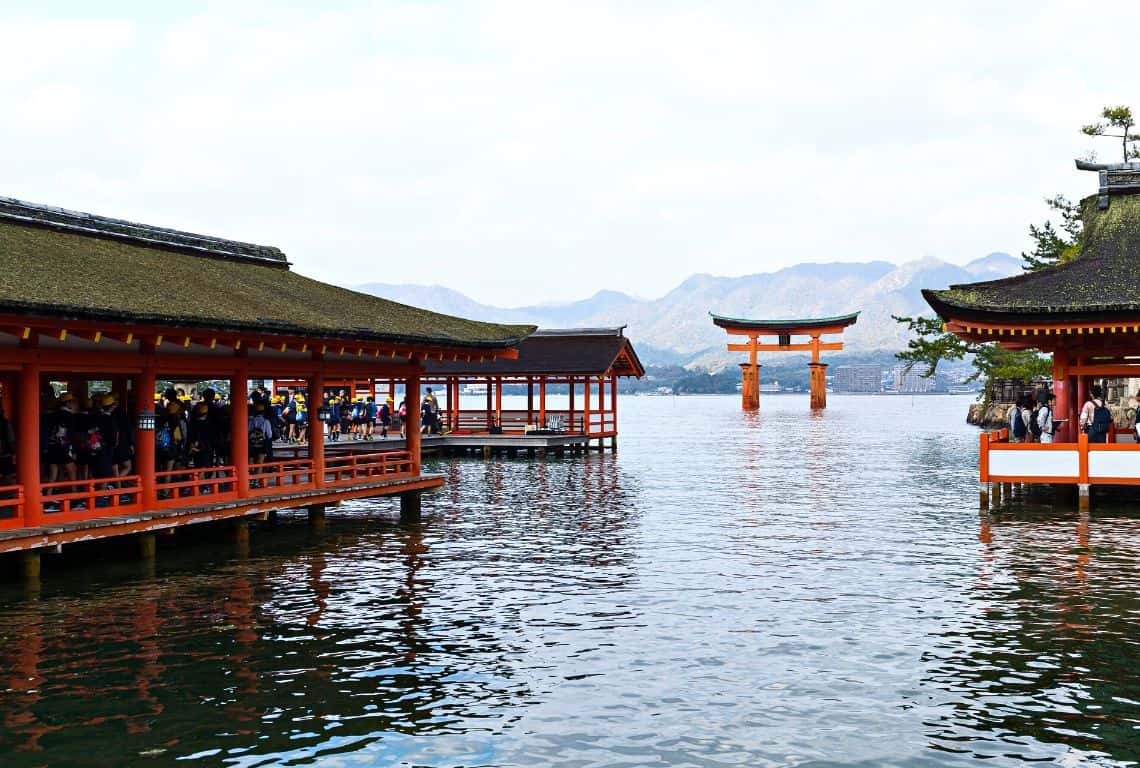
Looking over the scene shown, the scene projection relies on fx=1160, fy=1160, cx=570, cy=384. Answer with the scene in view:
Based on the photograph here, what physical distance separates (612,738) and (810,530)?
1595 centimetres

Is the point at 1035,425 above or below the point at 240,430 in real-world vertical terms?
below

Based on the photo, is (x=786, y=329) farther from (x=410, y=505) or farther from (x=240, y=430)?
(x=240, y=430)

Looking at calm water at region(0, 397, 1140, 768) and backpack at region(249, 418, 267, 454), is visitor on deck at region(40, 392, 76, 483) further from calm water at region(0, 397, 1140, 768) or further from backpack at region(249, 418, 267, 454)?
backpack at region(249, 418, 267, 454)

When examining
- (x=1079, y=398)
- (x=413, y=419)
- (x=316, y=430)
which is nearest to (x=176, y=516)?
(x=316, y=430)

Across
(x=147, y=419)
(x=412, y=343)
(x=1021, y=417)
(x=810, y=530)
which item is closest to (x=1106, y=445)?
(x=1021, y=417)

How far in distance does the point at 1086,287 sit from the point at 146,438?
21.3 meters

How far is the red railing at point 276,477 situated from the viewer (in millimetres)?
23484

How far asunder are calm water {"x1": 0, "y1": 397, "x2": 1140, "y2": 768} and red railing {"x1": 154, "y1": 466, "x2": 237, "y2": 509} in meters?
1.10

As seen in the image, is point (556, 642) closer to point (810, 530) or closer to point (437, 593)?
point (437, 593)

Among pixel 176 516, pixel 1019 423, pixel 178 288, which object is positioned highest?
pixel 178 288

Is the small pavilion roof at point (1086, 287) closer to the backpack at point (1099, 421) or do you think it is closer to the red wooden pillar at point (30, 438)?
the backpack at point (1099, 421)

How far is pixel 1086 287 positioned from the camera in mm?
27625

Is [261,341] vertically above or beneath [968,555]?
above

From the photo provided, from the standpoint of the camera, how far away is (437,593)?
18312mm
